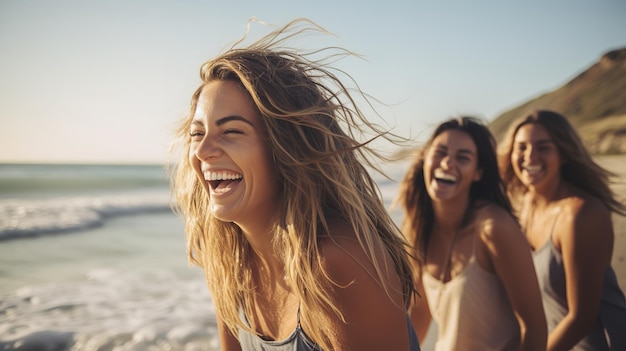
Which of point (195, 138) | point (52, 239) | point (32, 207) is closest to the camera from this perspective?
point (195, 138)

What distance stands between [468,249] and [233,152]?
2.01 meters

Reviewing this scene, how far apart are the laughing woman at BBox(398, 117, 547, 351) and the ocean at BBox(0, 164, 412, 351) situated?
0.70m

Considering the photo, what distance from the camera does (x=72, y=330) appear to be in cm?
554

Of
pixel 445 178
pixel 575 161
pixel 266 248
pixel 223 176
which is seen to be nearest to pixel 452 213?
pixel 445 178

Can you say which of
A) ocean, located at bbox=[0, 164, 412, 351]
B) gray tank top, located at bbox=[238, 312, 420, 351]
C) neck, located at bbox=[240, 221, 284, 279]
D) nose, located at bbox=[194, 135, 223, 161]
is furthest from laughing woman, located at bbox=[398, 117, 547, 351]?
nose, located at bbox=[194, 135, 223, 161]

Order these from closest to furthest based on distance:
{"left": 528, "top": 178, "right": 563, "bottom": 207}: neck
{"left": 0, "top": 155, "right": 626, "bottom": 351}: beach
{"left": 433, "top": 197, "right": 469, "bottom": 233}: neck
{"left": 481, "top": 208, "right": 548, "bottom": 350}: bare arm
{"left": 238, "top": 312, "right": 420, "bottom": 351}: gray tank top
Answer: {"left": 238, "top": 312, "right": 420, "bottom": 351}: gray tank top, {"left": 481, "top": 208, "right": 548, "bottom": 350}: bare arm, {"left": 433, "top": 197, "right": 469, "bottom": 233}: neck, {"left": 528, "top": 178, "right": 563, "bottom": 207}: neck, {"left": 0, "top": 155, "right": 626, "bottom": 351}: beach

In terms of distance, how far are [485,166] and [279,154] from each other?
2137 millimetres

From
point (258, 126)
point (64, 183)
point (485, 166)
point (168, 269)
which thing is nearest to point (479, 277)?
point (485, 166)

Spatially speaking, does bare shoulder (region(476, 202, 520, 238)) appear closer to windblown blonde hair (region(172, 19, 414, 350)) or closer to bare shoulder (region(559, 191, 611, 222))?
bare shoulder (region(559, 191, 611, 222))

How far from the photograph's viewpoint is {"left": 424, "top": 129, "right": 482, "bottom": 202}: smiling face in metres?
3.48

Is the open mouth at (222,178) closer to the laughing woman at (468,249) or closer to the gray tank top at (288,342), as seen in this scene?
the gray tank top at (288,342)

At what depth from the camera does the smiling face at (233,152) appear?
199cm

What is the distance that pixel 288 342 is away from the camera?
6.56 ft

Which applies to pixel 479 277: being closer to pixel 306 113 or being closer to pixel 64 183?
pixel 306 113
